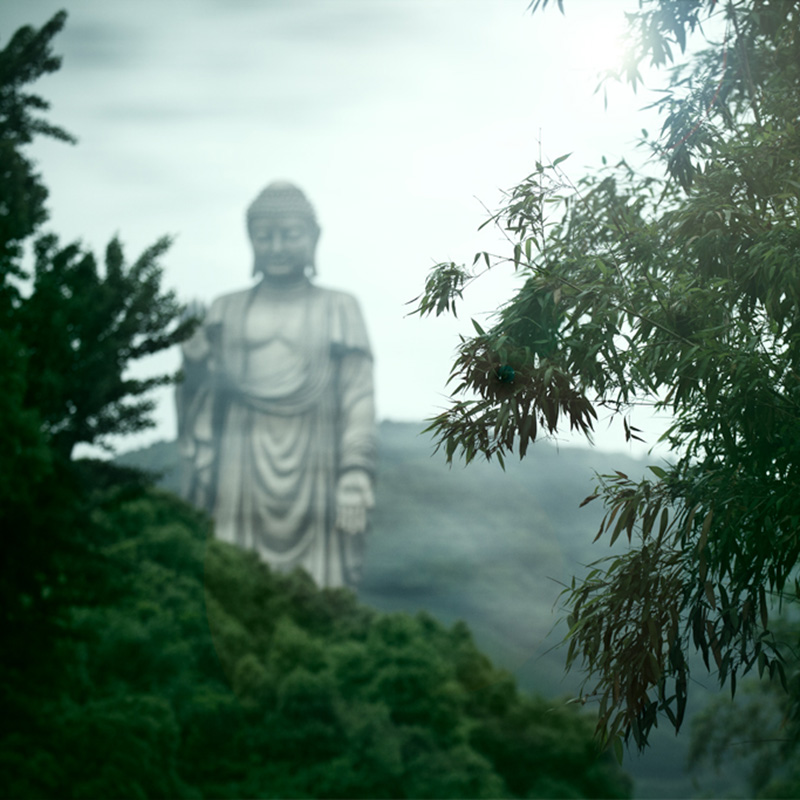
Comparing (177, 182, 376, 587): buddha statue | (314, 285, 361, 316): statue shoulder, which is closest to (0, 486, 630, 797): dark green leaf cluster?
(177, 182, 376, 587): buddha statue

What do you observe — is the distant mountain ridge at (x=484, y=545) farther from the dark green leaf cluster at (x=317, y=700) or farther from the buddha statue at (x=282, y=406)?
the dark green leaf cluster at (x=317, y=700)

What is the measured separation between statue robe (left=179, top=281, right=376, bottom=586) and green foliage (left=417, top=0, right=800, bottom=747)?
47.2 ft

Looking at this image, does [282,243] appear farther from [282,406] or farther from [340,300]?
[282,406]

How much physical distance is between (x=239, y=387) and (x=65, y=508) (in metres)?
10.4

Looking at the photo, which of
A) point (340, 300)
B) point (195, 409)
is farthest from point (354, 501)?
point (340, 300)

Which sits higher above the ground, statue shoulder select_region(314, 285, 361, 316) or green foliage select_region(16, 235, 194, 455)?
statue shoulder select_region(314, 285, 361, 316)

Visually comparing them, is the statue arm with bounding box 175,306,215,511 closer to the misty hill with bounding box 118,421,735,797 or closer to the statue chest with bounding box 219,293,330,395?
the statue chest with bounding box 219,293,330,395

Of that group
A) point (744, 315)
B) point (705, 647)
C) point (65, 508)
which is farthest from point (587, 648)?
point (65, 508)

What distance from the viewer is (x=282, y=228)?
62.1 ft

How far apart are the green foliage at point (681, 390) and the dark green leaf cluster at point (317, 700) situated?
378 inches

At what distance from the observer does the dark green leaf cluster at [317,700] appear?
1414cm

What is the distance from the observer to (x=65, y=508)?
354 inches

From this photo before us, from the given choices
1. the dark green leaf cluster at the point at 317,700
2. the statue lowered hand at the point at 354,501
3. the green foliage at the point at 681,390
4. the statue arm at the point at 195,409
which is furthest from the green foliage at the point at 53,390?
the statue arm at the point at 195,409

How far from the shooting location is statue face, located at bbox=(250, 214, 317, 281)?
62.0 ft
